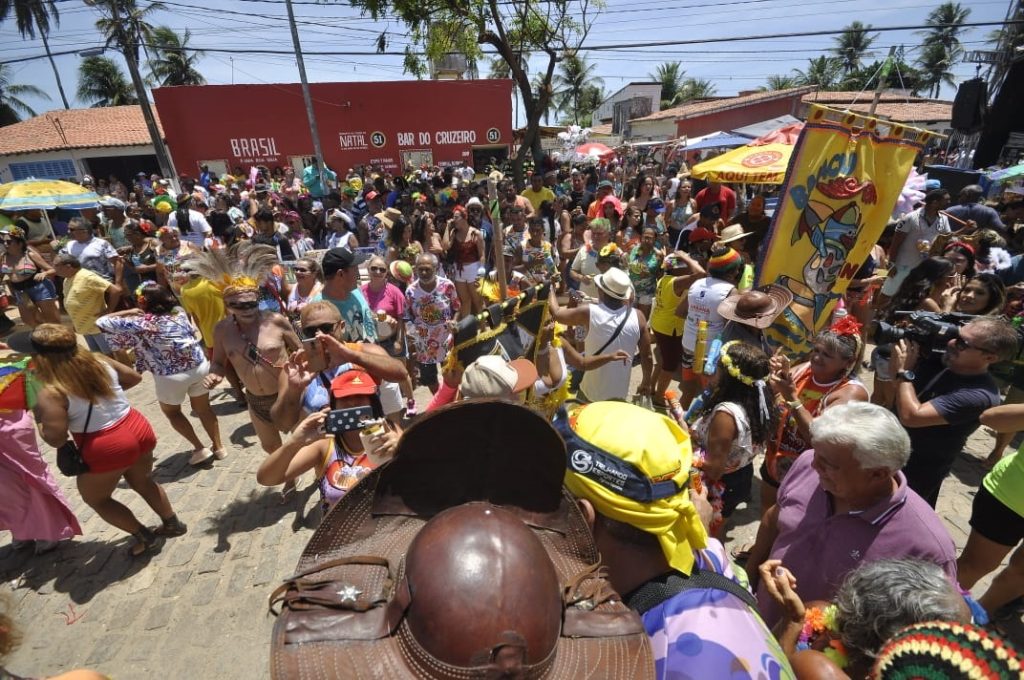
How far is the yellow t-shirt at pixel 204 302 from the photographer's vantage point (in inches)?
186

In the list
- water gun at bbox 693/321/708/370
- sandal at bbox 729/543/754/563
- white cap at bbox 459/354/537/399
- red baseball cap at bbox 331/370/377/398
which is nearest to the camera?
white cap at bbox 459/354/537/399

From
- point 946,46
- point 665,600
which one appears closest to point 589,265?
point 665,600

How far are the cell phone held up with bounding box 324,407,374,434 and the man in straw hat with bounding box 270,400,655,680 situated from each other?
1052mm

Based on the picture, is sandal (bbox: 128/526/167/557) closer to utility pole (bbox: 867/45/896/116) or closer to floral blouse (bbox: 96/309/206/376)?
floral blouse (bbox: 96/309/206/376)

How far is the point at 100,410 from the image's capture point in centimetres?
324

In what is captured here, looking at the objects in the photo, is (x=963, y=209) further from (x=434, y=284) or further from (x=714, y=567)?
(x=714, y=567)

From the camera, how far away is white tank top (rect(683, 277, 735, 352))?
4.19m

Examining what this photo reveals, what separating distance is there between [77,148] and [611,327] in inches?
1272

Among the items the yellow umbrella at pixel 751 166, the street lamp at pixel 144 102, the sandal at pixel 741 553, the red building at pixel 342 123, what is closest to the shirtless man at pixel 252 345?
the sandal at pixel 741 553

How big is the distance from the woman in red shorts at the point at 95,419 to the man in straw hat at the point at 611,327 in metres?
3.25

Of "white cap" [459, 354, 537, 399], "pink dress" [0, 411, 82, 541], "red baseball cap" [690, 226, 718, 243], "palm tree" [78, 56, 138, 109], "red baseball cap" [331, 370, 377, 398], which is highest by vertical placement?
"palm tree" [78, 56, 138, 109]

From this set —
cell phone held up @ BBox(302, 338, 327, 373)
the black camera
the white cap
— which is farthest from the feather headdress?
the black camera

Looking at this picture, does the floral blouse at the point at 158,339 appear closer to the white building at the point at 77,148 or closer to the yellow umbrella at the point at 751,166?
the yellow umbrella at the point at 751,166

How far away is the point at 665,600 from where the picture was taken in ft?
4.94
